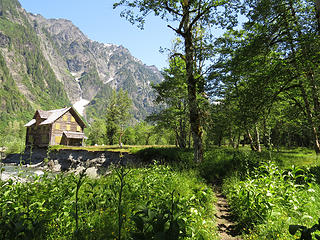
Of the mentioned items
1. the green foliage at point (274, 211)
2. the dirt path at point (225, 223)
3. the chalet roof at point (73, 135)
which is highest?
the chalet roof at point (73, 135)

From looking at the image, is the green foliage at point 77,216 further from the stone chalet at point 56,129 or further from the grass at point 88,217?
the stone chalet at point 56,129

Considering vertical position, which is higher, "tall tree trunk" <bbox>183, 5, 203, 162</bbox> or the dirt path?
"tall tree trunk" <bbox>183, 5, 203, 162</bbox>

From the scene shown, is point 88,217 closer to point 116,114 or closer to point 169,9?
point 169,9

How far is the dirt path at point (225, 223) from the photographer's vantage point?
133 inches

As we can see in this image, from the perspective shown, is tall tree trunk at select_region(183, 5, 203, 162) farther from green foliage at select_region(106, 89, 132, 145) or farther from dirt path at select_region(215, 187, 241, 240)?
green foliage at select_region(106, 89, 132, 145)

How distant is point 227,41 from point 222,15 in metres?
1.62

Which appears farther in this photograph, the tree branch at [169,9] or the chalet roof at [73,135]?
the chalet roof at [73,135]

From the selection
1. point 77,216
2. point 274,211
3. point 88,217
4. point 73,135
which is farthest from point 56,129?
point 274,211

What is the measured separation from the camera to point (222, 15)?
9.31 metres

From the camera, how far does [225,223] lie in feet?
13.1

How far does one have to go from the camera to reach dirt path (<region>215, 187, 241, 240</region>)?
11.1 ft

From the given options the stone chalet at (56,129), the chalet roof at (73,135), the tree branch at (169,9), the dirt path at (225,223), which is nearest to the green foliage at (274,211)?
the dirt path at (225,223)

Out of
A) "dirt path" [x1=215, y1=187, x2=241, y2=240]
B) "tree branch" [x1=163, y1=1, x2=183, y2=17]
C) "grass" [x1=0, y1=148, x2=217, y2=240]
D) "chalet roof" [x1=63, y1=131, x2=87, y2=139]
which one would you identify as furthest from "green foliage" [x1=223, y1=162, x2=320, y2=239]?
"chalet roof" [x1=63, y1=131, x2=87, y2=139]

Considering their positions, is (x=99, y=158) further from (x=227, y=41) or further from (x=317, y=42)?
(x=317, y=42)
